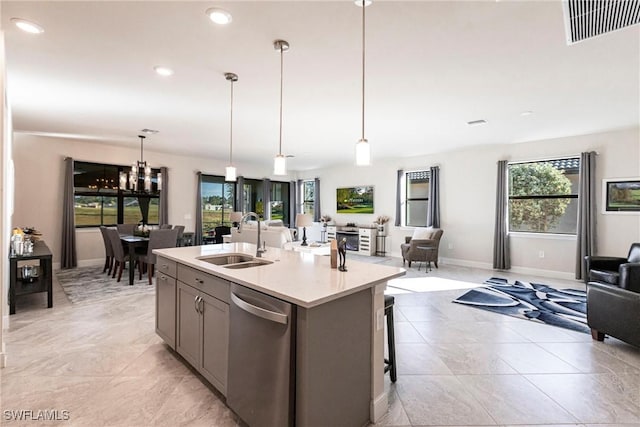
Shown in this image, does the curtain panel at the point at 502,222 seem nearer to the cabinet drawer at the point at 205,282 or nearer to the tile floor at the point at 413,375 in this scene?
the tile floor at the point at 413,375

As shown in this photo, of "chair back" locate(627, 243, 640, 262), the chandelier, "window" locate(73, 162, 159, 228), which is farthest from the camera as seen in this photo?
"window" locate(73, 162, 159, 228)

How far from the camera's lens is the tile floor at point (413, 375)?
1.95m

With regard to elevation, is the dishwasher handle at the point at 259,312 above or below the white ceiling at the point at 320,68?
below

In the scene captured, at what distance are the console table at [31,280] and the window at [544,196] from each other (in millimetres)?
7972

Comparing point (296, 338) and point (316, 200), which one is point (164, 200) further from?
point (296, 338)

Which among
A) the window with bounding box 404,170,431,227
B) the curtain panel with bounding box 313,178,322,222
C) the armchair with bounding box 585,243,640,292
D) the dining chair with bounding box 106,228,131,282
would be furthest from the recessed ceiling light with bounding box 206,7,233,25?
the curtain panel with bounding box 313,178,322,222

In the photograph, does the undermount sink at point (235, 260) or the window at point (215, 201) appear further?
the window at point (215, 201)

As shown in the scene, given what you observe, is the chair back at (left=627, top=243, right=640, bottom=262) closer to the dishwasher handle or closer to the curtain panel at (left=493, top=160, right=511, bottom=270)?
the curtain panel at (left=493, top=160, right=511, bottom=270)

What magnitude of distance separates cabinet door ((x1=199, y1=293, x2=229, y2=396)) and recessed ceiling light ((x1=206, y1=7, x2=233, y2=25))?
2008 millimetres

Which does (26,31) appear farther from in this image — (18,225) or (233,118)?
(18,225)

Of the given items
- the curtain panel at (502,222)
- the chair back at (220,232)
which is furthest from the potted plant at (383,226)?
the chair back at (220,232)

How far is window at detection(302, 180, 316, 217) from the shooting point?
35.0 feet

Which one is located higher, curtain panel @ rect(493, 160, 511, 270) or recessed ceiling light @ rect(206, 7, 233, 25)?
recessed ceiling light @ rect(206, 7, 233, 25)

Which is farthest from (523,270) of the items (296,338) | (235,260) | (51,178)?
(51,178)
